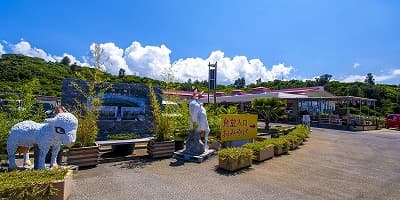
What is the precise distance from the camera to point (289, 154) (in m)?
8.79

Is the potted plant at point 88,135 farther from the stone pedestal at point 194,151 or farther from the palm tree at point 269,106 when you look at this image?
the palm tree at point 269,106

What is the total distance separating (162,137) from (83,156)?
88.7 inches

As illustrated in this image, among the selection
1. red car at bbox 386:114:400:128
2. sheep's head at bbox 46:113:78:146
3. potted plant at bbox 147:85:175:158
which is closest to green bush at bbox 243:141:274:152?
potted plant at bbox 147:85:175:158

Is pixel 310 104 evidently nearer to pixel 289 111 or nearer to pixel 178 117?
pixel 289 111

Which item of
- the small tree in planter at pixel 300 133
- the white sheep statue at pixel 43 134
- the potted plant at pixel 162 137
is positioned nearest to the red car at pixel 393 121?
the small tree in planter at pixel 300 133

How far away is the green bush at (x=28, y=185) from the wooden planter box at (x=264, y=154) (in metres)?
4.89

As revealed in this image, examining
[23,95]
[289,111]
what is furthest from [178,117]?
[289,111]

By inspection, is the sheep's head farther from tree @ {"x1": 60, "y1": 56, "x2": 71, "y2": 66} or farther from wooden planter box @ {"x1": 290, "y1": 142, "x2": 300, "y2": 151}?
tree @ {"x1": 60, "y1": 56, "x2": 71, "y2": 66}

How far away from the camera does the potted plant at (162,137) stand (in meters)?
7.49

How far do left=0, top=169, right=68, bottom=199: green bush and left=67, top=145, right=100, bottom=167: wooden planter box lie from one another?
215cm

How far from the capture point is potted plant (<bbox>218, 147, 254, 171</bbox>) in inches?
244

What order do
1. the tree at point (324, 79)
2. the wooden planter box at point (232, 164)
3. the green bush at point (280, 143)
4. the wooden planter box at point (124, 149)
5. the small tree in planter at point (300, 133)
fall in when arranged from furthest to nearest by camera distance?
the tree at point (324, 79)
the small tree in planter at point (300, 133)
the green bush at point (280, 143)
the wooden planter box at point (124, 149)
the wooden planter box at point (232, 164)

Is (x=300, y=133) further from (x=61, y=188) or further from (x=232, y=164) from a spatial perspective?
(x=61, y=188)

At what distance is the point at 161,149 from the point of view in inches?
296
